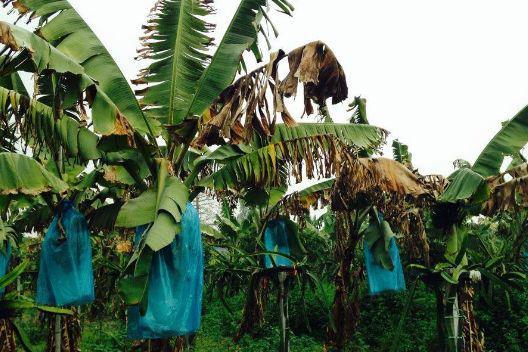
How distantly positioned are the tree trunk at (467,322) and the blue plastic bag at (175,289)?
3.00 m

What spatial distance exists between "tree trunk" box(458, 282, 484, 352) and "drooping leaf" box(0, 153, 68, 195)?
172 inches

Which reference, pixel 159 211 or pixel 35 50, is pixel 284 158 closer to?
pixel 159 211

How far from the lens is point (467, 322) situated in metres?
5.68

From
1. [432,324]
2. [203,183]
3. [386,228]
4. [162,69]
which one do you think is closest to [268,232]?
[386,228]

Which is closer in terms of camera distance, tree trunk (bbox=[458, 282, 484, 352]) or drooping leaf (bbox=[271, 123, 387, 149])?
tree trunk (bbox=[458, 282, 484, 352])

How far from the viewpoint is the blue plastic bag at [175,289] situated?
4.21m

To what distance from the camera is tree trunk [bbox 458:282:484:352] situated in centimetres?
564

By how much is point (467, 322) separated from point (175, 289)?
3.28 metres

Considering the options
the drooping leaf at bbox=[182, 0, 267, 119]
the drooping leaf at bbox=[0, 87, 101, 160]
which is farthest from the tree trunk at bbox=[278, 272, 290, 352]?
the drooping leaf at bbox=[0, 87, 101, 160]

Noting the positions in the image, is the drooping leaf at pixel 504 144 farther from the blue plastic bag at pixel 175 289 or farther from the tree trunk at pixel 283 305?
the blue plastic bag at pixel 175 289

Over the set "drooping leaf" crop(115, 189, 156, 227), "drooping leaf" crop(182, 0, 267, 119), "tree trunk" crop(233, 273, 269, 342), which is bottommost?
"tree trunk" crop(233, 273, 269, 342)

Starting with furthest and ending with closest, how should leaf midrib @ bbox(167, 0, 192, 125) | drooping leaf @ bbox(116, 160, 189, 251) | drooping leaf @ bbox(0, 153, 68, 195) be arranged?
leaf midrib @ bbox(167, 0, 192, 125) → drooping leaf @ bbox(0, 153, 68, 195) → drooping leaf @ bbox(116, 160, 189, 251)

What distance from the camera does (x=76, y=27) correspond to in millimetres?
5164

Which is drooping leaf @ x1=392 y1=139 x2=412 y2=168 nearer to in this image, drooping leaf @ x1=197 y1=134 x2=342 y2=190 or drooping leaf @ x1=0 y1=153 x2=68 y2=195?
drooping leaf @ x1=197 y1=134 x2=342 y2=190
